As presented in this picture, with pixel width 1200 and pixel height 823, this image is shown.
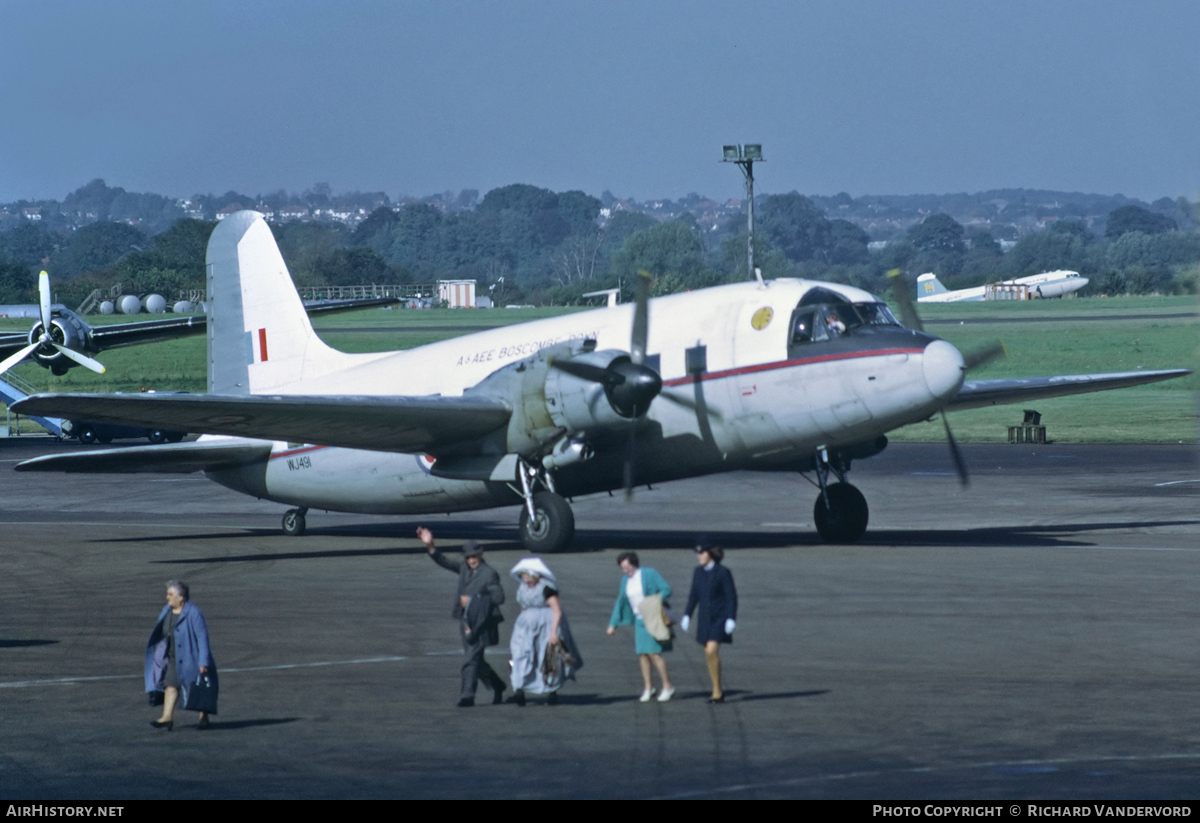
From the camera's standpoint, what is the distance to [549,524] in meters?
28.6

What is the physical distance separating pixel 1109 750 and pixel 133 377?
88083mm

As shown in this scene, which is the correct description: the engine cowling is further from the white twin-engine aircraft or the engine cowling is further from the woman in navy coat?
the woman in navy coat

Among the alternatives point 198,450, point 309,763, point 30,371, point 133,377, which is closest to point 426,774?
point 309,763

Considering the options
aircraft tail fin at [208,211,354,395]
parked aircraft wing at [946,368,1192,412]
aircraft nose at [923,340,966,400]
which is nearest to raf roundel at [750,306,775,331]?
aircraft nose at [923,340,966,400]

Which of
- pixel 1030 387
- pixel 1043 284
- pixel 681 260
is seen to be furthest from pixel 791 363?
pixel 1043 284

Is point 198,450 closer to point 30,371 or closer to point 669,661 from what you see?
point 669,661

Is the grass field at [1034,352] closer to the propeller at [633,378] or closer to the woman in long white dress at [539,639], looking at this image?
the propeller at [633,378]

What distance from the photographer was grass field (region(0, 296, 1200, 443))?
64625 mm

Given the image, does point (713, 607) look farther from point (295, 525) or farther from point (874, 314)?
point (295, 525)

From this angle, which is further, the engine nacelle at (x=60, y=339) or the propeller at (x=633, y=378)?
the engine nacelle at (x=60, y=339)

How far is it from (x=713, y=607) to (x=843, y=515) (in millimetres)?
14617

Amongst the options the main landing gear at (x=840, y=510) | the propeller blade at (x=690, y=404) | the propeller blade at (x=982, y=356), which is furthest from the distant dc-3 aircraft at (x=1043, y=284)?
the propeller blade at (x=690, y=404)

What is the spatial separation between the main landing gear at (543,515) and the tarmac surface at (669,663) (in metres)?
0.54

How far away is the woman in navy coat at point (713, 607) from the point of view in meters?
15.8
